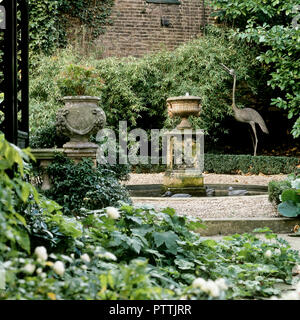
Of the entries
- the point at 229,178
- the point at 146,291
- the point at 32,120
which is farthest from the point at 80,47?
the point at 146,291

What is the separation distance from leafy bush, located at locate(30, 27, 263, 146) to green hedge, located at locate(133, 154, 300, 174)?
945mm

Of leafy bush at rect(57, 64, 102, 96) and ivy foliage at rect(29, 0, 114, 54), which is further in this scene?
ivy foliage at rect(29, 0, 114, 54)

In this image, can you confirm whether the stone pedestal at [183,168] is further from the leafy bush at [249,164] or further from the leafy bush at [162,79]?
the leafy bush at [249,164]

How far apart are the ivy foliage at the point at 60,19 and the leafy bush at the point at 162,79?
1.65 feet

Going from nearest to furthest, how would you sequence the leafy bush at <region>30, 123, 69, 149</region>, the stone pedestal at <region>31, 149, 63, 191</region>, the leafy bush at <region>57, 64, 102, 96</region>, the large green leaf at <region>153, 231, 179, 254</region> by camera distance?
the large green leaf at <region>153, 231, 179, 254</region> < the stone pedestal at <region>31, 149, 63, 191</region> < the leafy bush at <region>30, 123, 69, 149</region> < the leafy bush at <region>57, 64, 102, 96</region>

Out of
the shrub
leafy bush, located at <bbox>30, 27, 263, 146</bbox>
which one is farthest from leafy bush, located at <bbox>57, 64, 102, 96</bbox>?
the shrub

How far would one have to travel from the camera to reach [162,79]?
12.1m

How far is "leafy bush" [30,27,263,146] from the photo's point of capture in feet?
37.3

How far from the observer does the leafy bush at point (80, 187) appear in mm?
4934

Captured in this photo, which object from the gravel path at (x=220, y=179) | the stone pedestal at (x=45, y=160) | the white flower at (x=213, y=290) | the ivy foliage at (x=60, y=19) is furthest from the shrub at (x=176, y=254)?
the ivy foliage at (x=60, y=19)

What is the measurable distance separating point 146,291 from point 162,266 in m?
1.39

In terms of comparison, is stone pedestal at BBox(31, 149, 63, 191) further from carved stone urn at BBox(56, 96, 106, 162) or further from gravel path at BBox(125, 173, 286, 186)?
gravel path at BBox(125, 173, 286, 186)

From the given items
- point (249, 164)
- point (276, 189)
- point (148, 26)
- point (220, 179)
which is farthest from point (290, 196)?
point (148, 26)

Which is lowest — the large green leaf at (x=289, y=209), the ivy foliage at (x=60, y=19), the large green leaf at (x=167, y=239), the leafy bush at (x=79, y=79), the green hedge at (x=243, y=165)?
the green hedge at (x=243, y=165)
